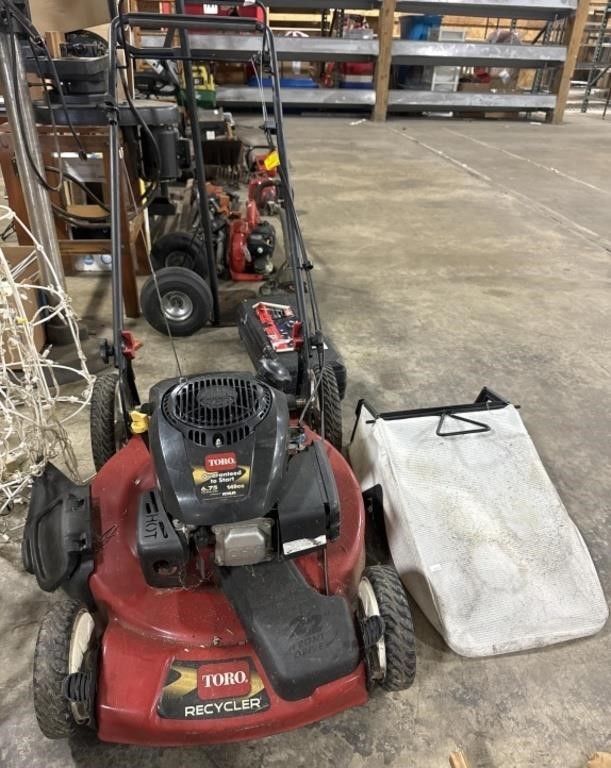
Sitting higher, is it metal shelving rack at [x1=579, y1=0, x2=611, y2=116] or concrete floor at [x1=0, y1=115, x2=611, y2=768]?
metal shelving rack at [x1=579, y1=0, x2=611, y2=116]

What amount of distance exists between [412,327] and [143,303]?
100cm

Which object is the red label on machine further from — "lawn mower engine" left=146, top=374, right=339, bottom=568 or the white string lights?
"lawn mower engine" left=146, top=374, right=339, bottom=568

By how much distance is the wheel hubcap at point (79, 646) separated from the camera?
0.85m

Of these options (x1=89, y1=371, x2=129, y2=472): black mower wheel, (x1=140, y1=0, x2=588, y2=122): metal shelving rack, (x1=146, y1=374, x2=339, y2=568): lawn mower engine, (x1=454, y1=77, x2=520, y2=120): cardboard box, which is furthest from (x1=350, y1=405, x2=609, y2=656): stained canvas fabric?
(x1=454, y1=77, x2=520, y2=120): cardboard box

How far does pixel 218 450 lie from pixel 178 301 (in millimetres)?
1377

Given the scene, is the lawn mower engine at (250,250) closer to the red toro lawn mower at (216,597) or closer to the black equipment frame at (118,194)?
the black equipment frame at (118,194)

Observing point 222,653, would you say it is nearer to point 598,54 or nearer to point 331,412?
point 331,412

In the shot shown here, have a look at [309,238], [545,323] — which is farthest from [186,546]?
[309,238]

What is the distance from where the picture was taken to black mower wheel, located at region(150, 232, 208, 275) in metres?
2.46

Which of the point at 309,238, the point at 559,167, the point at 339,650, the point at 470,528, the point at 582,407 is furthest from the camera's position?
the point at 559,167

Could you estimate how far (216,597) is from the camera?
1.00m

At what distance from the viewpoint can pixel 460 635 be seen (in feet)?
3.65

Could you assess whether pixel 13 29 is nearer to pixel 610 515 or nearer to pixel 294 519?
pixel 294 519

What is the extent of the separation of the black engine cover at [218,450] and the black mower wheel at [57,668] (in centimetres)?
23
